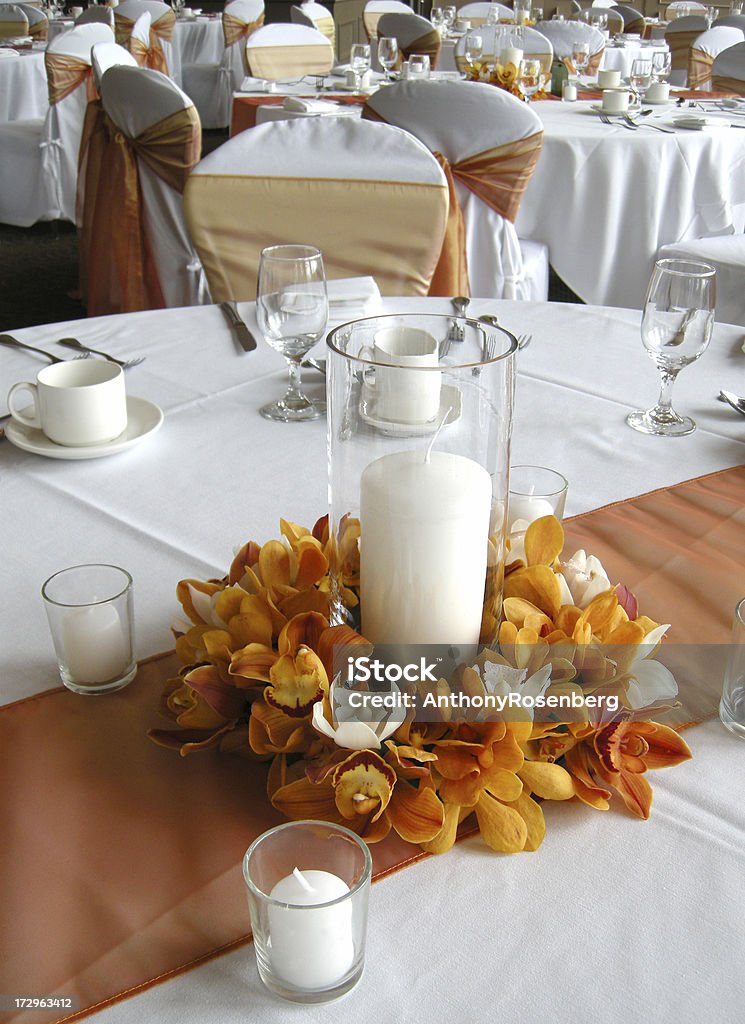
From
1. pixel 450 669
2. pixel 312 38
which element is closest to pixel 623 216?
pixel 312 38

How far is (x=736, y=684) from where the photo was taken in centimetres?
64

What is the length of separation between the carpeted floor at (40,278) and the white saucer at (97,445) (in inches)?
97.5

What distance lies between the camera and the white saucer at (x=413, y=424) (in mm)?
513

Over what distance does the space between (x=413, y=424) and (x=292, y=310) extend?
0.60 metres

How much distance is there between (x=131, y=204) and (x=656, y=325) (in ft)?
6.97

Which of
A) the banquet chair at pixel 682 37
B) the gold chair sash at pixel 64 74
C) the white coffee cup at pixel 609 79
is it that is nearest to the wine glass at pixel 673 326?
the white coffee cup at pixel 609 79

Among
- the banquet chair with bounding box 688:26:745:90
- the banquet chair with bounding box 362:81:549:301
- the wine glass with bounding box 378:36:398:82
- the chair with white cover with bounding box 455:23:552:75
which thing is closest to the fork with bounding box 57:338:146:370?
the banquet chair with bounding box 362:81:549:301

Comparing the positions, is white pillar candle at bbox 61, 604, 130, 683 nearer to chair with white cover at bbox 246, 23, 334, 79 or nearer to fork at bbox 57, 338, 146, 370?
fork at bbox 57, 338, 146, 370

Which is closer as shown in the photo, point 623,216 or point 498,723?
point 498,723

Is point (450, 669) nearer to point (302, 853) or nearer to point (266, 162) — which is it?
point (302, 853)

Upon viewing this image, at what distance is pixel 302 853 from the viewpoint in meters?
0.48

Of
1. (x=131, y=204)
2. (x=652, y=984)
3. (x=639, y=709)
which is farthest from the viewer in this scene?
(x=131, y=204)

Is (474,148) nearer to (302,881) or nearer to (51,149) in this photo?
(302,881)

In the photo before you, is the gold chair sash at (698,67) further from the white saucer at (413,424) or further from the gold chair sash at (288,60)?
the white saucer at (413,424)
